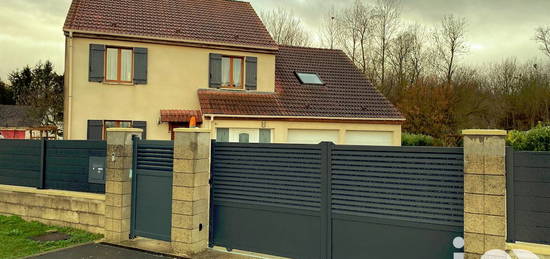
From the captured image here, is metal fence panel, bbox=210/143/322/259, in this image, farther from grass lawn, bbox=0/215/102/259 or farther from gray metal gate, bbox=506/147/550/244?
grass lawn, bbox=0/215/102/259

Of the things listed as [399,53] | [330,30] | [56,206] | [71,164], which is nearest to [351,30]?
[330,30]

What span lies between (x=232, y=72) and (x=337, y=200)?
38.9 ft

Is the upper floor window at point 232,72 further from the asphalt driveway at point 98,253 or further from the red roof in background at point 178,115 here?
the asphalt driveway at point 98,253

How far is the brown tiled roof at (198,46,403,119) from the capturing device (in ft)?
53.4

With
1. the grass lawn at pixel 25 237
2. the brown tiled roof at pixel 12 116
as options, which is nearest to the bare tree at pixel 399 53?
the grass lawn at pixel 25 237

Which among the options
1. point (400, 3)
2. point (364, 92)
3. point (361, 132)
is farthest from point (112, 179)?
point (400, 3)

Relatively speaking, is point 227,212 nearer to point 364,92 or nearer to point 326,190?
point 326,190

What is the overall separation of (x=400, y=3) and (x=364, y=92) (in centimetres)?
1706

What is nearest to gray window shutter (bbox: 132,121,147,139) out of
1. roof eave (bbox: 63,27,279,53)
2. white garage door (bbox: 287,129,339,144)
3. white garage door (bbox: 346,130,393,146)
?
roof eave (bbox: 63,27,279,53)

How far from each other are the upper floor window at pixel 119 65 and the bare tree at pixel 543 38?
29064mm

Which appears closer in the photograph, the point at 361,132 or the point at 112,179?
the point at 112,179

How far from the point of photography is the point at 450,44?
3450 cm

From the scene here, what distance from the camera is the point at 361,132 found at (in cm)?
1803

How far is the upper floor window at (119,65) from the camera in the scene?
606 inches
